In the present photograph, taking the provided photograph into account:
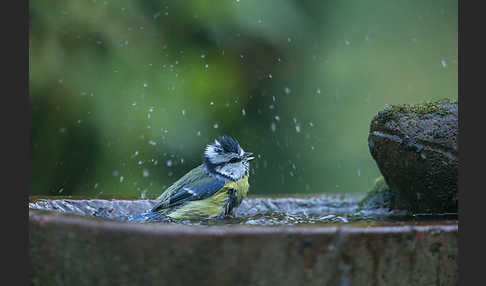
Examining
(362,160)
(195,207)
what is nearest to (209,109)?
(195,207)

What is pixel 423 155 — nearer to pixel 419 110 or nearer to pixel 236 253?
pixel 419 110

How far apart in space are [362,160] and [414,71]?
3.99 ft

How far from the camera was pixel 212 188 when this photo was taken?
337cm

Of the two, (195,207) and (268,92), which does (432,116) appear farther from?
(268,92)

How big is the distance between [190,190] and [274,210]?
65cm

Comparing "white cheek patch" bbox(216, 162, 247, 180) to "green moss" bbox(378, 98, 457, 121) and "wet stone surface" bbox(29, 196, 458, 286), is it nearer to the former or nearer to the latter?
"green moss" bbox(378, 98, 457, 121)

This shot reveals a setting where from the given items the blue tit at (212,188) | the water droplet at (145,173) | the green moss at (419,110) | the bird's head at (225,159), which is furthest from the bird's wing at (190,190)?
the green moss at (419,110)

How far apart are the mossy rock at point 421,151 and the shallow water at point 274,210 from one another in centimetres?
11

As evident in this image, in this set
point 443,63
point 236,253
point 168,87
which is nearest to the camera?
point 236,253

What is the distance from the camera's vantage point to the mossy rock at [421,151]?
283 cm

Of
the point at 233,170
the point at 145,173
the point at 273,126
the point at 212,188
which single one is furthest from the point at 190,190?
the point at 273,126

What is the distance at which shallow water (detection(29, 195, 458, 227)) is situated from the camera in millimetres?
2877

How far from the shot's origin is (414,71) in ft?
19.4

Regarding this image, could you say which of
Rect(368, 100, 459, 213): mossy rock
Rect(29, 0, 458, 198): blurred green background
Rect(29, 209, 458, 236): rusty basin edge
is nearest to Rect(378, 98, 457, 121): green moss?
Rect(368, 100, 459, 213): mossy rock
